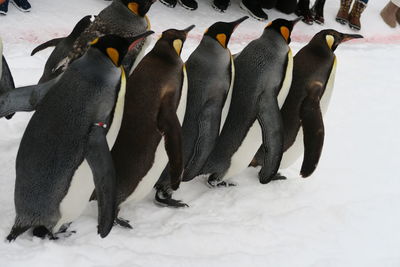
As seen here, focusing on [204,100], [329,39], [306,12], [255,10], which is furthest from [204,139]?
[306,12]

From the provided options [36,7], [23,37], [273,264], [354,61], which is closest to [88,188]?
[273,264]

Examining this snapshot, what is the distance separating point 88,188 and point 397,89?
2753 mm

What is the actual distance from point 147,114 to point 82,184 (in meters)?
0.33

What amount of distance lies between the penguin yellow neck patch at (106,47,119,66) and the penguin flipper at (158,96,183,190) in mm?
232

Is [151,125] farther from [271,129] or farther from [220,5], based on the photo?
[220,5]

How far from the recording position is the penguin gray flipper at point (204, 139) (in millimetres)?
1875

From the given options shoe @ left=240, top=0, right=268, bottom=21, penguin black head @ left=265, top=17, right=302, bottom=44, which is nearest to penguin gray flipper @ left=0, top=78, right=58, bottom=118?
penguin black head @ left=265, top=17, right=302, bottom=44

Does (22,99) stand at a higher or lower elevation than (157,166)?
higher

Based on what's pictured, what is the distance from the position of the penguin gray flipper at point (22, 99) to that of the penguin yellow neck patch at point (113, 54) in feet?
0.74

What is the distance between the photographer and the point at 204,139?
1906 mm

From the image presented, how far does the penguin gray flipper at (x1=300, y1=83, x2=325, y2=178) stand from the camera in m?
2.02

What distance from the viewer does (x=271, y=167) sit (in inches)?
78.7

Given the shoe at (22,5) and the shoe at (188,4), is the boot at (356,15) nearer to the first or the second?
the shoe at (188,4)

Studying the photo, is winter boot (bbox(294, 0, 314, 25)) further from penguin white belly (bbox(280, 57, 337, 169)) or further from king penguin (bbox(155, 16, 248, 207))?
king penguin (bbox(155, 16, 248, 207))
